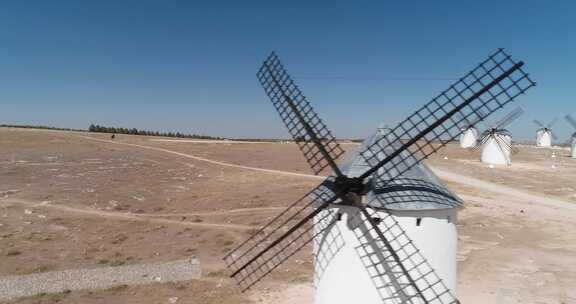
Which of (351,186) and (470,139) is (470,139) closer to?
(470,139)

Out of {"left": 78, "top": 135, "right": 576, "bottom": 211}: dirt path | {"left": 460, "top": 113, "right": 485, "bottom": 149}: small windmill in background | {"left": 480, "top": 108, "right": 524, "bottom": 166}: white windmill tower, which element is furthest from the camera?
{"left": 460, "top": 113, "right": 485, "bottom": 149}: small windmill in background

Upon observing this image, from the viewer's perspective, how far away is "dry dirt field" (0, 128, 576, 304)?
51.3 feet

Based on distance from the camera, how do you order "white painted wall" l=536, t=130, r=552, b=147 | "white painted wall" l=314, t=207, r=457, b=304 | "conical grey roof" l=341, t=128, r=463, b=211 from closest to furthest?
"conical grey roof" l=341, t=128, r=463, b=211, "white painted wall" l=314, t=207, r=457, b=304, "white painted wall" l=536, t=130, r=552, b=147

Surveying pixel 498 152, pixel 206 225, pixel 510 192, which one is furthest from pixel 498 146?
pixel 206 225

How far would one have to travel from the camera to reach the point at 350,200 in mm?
9594

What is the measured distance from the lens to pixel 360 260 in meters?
9.75

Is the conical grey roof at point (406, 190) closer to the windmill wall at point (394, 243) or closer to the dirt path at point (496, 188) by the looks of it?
the windmill wall at point (394, 243)

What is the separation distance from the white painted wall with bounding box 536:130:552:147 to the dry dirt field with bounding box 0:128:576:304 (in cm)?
6531

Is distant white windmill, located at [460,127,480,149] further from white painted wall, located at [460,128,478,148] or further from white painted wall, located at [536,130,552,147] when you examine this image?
white painted wall, located at [536,130,552,147]

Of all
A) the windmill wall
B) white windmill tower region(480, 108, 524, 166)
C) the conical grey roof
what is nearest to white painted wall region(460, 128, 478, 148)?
white windmill tower region(480, 108, 524, 166)

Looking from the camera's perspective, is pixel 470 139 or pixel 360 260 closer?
pixel 360 260

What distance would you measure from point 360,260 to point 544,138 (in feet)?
380

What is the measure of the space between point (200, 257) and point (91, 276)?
4660 millimetres

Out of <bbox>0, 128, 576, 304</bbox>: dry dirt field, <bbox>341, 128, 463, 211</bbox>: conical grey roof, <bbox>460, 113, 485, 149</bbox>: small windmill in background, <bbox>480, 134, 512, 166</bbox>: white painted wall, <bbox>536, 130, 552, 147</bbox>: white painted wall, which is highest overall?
<bbox>536, 130, 552, 147</bbox>: white painted wall
